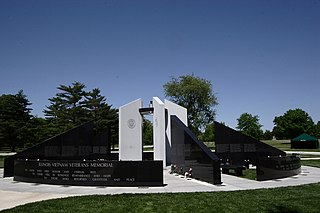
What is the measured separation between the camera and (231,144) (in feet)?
70.3

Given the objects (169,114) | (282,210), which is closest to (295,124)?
(169,114)

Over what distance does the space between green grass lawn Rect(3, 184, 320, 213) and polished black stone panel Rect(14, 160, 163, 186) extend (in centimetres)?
218

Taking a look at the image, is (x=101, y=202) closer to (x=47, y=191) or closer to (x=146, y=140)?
(x=47, y=191)

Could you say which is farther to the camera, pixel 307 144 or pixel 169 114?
pixel 307 144

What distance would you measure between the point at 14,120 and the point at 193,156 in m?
44.9

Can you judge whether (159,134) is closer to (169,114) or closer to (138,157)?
(169,114)

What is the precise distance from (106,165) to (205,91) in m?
39.7

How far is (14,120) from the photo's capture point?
5012 cm

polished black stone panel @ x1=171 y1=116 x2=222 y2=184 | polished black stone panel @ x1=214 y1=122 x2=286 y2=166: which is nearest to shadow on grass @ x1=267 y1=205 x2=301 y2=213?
polished black stone panel @ x1=171 y1=116 x2=222 y2=184

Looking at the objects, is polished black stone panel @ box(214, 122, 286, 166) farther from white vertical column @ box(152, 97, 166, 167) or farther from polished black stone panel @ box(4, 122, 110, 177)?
polished black stone panel @ box(4, 122, 110, 177)

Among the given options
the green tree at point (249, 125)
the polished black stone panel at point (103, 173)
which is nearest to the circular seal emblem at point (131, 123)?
the polished black stone panel at point (103, 173)

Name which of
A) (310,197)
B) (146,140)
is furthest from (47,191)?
(146,140)

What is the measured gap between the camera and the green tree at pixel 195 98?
50.3 metres

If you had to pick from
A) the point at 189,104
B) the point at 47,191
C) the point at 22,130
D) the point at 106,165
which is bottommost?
the point at 47,191
